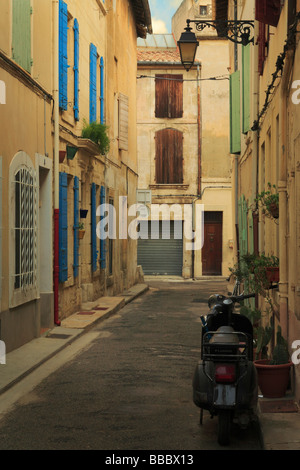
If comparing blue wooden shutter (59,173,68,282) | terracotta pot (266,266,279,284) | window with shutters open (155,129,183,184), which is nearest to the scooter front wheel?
terracotta pot (266,266,279,284)

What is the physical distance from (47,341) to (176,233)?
22140 mm

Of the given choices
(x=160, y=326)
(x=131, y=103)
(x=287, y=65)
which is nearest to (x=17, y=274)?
(x=160, y=326)

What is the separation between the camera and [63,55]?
46.4ft

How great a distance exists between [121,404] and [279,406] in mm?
1617

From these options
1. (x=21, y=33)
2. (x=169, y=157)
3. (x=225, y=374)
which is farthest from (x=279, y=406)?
(x=169, y=157)

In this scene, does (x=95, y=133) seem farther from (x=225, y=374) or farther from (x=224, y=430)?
(x=224, y=430)

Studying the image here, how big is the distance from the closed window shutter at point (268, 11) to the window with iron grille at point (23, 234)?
4.04 meters

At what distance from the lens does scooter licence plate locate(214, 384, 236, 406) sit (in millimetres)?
5695

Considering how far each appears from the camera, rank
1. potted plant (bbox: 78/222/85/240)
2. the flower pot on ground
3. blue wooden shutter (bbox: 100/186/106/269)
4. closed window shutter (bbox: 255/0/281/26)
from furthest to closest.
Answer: blue wooden shutter (bbox: 100/186/106/269) → the flower pot on ground → potted plant (bbox: 78/222/85/240) → closed window shutter (bbox: 255/0/281/26)

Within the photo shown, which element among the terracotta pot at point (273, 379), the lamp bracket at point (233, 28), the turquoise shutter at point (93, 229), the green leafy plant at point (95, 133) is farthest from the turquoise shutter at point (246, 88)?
the terracotta pot at point (273, 379)

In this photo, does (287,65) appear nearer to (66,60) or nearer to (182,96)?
(66,60)

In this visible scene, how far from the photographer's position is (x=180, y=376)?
29.2 ft

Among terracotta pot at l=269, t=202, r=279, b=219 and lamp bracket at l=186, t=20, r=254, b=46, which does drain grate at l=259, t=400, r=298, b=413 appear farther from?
lamp bracket at l=186, t=20, r=254, b=46

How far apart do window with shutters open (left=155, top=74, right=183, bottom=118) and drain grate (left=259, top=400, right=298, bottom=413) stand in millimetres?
27434
